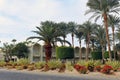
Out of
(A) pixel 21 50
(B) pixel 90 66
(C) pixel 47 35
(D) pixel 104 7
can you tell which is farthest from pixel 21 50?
(B) pixel 90 66

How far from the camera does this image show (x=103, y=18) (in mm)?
56031

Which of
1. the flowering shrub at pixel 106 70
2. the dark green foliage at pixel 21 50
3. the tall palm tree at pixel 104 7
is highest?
the tall palm tree at pixel 104 7

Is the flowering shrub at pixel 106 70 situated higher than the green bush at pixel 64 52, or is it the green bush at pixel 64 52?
the green bush at pixel 64 52

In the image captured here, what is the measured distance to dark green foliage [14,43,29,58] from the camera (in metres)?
85.8

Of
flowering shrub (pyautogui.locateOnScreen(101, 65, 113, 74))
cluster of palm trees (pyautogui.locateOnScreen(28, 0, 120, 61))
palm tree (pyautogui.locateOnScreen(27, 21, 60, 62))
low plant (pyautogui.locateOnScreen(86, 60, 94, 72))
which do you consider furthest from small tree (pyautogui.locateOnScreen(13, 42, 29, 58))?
flowering shrub (pyautogui.locateOnScreen(101, 65, 113, 74))

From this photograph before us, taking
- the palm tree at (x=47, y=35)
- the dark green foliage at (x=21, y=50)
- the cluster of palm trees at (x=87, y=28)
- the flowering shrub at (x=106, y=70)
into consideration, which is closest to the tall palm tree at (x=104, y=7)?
the cluster of palm trees at (x=87, y=28)

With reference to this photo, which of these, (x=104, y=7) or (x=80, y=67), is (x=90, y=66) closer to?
(x=80, y=67)

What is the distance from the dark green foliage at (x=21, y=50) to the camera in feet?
282

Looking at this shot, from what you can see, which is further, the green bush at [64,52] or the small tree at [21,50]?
the small tree at [21,50]

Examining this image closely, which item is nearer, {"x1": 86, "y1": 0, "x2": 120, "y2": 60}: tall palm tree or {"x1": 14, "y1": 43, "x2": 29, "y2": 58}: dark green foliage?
{"x1": 86, "y1": 0, "x2": 120, "y2": 60}: tall palm tree

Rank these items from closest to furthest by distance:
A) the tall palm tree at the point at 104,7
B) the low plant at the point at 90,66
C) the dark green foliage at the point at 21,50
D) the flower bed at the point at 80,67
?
the flower bed at the point at 80,67 → the low plant at the point at 90,66 → the tall palm tree at the point at 104,7 → the dark green foliage at the point at 21,50

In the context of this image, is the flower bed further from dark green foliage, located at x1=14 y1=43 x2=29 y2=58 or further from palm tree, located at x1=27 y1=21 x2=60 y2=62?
dark green foliage, located at x1=14 y1=43 x2=29 y2=58

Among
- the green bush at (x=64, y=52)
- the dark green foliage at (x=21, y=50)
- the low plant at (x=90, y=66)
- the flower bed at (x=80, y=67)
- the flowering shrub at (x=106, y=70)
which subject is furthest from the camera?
the dark green foliage at (x=21, y=50)

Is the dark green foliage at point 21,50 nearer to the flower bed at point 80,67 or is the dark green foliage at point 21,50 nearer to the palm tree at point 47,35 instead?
the palm tree at point 47,35
